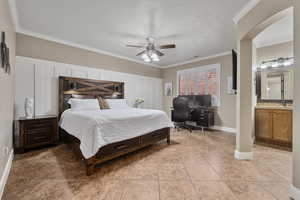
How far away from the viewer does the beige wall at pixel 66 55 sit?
10.6 feet

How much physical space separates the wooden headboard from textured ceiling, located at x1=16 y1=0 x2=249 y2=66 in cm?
116

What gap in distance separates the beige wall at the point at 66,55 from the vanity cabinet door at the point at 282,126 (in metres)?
4.70

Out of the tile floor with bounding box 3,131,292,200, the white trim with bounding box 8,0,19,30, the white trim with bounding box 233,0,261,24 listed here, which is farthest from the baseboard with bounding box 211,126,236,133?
the white trim with bounding box 8,0,19,30

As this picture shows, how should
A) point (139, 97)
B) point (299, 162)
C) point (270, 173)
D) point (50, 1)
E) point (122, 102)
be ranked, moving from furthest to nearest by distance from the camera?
point (139, 97), point (122, 102), point (50, 1), point (270, 173), point (299, 162)

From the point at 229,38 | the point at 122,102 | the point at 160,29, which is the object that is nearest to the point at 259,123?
the point at 229,38

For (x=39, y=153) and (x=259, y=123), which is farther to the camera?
(x=259, y=123)

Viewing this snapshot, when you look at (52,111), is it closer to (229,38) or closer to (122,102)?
(122,102)

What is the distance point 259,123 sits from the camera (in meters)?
3.49

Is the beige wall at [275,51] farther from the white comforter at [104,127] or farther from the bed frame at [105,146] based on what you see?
the white comforter at [104,127]

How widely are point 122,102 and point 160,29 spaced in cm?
241

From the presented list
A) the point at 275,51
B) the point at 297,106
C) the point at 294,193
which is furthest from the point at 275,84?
the point at 294,193

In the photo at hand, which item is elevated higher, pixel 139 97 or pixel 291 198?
pixel 139 97

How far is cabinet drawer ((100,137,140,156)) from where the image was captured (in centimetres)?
218

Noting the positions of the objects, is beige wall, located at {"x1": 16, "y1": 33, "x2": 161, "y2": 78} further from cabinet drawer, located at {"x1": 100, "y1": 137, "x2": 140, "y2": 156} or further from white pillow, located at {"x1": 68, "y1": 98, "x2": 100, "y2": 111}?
cabinet drawer, located at {"x1": 100, "y1": 137, "x2": 140, "y2": 156}
